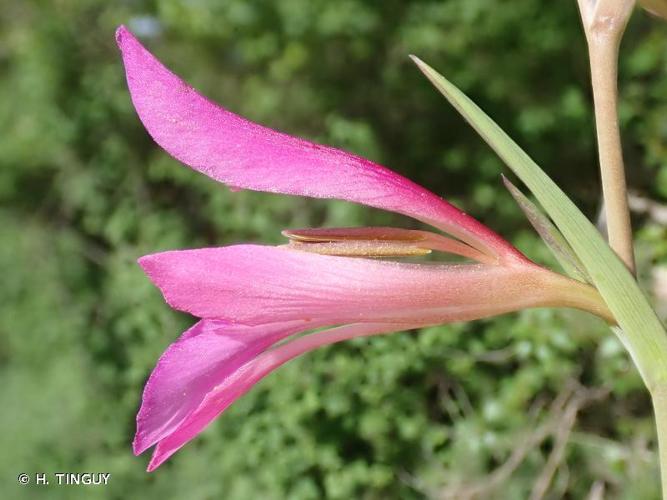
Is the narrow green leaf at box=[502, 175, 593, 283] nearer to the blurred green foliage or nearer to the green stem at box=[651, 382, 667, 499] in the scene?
the green stem at box=[651, 382, 667, 499]

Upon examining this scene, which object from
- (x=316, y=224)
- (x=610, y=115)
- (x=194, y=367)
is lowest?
(x=316, y=224)

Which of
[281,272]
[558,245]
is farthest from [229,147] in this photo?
[558,245]

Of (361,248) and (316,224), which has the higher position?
(361,248)

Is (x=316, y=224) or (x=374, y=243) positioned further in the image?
(x=316, y=224)

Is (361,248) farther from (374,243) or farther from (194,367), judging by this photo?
(194,367)

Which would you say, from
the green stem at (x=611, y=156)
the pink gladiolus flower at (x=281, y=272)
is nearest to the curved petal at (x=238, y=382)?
the pink gladiolus flower at (x=281, y=272)

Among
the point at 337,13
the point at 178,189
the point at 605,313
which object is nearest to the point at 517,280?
the point at 605,313

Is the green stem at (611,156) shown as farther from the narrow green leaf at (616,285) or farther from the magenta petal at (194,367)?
the magenta petal at (194,367)
